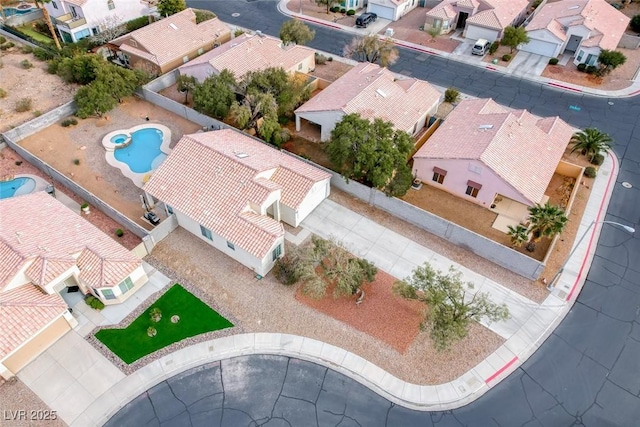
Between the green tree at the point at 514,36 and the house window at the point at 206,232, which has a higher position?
the green tree at the point at 514,36

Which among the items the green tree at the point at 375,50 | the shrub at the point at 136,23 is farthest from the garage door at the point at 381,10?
the shrub at the point at 136,23

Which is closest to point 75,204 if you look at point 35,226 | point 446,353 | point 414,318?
point 35,226

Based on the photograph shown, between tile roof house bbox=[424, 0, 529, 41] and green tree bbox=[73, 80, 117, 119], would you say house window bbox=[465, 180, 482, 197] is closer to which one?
tile roof house bbox=[424, 0, 529, 41]

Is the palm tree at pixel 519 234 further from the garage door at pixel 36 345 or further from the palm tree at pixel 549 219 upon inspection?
the garage door at pixel 36 345

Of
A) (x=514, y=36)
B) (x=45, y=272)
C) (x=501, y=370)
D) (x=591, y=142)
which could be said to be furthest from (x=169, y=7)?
(x=501, y=370)

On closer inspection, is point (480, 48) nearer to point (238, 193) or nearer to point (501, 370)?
point (238, 193)

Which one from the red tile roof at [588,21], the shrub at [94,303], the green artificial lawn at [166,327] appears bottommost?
the green artificial lawn at [166,327]

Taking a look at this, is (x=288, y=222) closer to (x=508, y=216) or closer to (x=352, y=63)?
(x=508, y=216)
